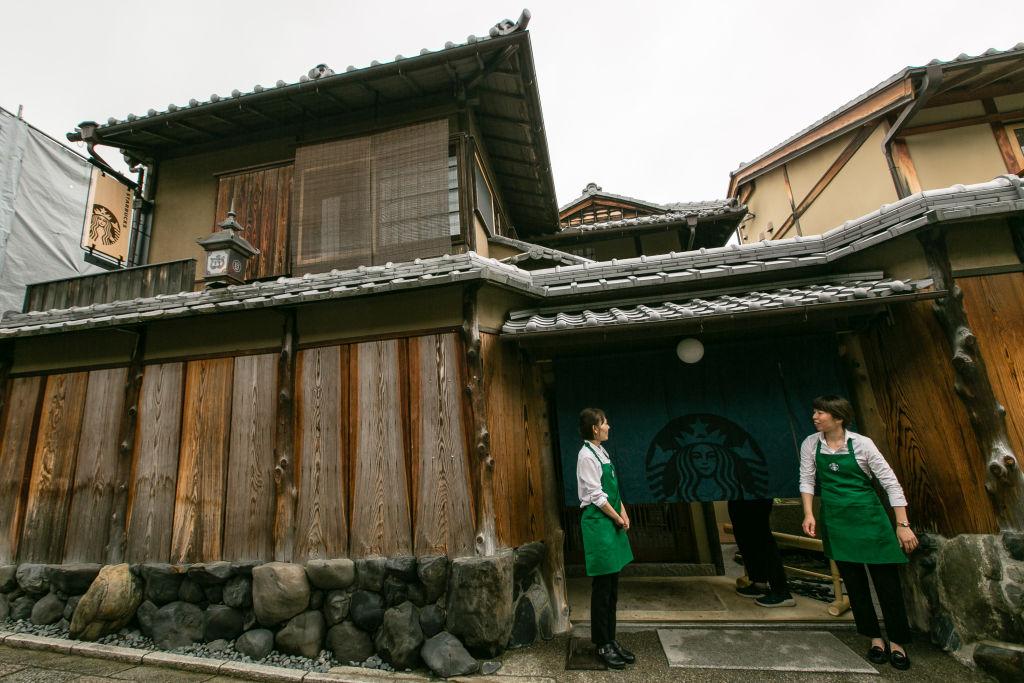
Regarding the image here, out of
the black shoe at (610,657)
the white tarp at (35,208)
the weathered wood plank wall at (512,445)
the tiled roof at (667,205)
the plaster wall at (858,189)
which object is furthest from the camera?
the tiled roof at (667,205)

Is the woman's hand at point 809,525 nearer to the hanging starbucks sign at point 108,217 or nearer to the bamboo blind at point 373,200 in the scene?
the bamboo blind at point 373,200

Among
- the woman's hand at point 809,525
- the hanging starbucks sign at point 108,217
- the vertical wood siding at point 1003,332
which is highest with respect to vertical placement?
the hanging starbucks sign at point 108,217

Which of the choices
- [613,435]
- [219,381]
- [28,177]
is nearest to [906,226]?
[613,435]

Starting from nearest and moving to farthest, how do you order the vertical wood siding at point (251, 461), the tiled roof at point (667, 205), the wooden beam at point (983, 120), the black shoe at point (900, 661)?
the black shoe at point (900, 661) < the vertical wood siding at point (251, 461) < the wooden beam at point (983, 120) < the tiled roof at point (667, 205)

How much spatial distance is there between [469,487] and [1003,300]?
609 centimetres

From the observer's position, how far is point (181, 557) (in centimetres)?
554

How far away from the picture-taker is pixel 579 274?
6.35 m

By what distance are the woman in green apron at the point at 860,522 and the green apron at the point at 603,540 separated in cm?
174

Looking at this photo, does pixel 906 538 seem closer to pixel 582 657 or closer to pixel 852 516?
pixel 852 516

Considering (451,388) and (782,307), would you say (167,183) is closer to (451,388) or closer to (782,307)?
(451,388)

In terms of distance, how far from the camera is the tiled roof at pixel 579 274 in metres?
4.92

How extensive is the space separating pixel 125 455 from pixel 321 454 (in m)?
2.94

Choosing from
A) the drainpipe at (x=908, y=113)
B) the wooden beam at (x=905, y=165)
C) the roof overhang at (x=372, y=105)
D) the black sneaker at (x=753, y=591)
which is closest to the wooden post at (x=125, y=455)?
the roof overhang at (x=372, y=105)

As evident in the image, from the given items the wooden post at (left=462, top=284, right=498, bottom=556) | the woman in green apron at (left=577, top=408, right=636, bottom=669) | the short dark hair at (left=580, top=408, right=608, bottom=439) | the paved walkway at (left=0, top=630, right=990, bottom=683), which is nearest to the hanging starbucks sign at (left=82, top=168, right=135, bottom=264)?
the paved walkway at (left=0, top=630, right=990, bottom=683)
